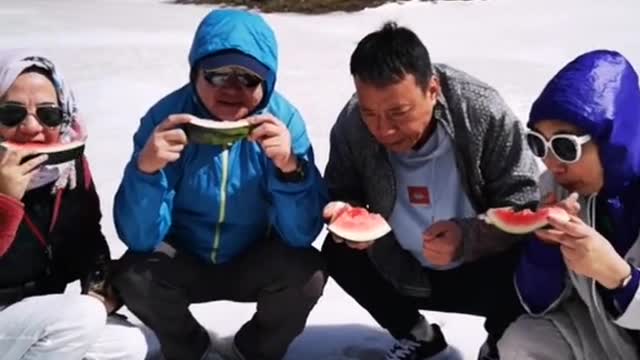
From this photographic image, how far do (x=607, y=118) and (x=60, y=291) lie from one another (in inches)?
77.8

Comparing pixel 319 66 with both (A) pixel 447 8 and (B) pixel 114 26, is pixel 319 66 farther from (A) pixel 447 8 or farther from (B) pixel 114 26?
(A) pixel 447 8

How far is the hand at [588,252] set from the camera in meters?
2.39

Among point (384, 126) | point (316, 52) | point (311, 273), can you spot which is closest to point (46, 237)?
point (311, 273)

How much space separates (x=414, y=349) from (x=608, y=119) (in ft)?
4.35

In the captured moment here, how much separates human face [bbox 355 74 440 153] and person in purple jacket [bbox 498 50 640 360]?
1.31 feet

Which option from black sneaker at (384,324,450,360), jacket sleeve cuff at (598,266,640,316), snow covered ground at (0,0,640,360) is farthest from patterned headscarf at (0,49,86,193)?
jacket sleeve cuff at (598,266,640,316)

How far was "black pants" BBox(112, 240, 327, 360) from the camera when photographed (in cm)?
306

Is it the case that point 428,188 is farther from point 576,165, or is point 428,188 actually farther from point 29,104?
point 29,104

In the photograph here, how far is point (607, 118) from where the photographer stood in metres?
2.46

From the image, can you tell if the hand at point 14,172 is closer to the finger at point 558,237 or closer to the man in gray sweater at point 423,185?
the man in gray sweater at point 423,185

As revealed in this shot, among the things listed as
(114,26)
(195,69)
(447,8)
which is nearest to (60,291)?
(195,69)

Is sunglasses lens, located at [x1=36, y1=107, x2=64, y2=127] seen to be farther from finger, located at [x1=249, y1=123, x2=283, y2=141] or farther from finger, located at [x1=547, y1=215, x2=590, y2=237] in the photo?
finger, located at [x1=547, y1=215, x2=590, y2=237]

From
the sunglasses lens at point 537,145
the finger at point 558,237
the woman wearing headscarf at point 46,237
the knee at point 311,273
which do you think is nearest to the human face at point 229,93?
the woman wearing headscarf at point 46,237

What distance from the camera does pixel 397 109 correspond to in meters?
2.83
